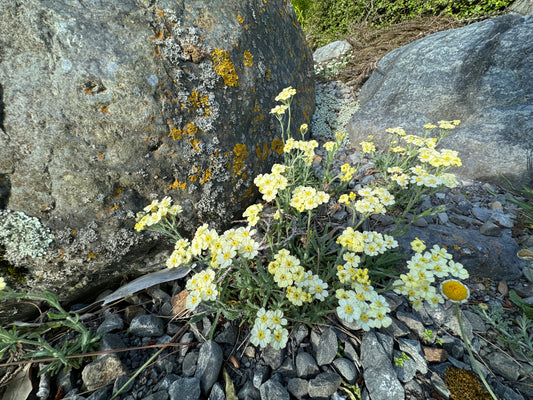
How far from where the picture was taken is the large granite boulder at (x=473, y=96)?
8.63 ft

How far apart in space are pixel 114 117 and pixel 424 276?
6.79 feet

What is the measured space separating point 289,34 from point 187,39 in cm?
161

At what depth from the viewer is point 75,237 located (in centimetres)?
168

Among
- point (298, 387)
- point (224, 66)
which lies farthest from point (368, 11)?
point (298, 387)

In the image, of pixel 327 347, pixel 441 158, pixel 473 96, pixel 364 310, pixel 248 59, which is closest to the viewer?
pixel 364 310

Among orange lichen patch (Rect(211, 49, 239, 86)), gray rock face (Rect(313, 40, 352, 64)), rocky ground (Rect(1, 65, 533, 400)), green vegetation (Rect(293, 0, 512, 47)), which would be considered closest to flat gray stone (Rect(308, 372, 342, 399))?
rocky ground (Rect(1, 65, 533, 400))

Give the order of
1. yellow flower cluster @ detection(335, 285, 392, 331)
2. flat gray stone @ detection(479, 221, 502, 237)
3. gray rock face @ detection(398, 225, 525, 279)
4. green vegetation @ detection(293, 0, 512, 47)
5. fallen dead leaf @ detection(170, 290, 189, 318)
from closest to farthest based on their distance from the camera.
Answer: yellow flower cluster @ detection(335, 285, 392, 331), fallen dead leaf @ detection(170, 290, 189, 318), gray rock face @ detection(398, 225, 525, 279), flat gray stone @ detection(479, 221, 502, 237), green vegetation @ detection(293, 0, 512, 47)

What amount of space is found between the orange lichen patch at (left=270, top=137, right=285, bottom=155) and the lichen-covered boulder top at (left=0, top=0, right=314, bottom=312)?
1.22ft

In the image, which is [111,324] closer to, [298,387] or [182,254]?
[182,254]

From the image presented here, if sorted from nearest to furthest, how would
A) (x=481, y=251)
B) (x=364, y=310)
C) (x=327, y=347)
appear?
(x=364, y=310)
(x=327, y=347)
(x=481, y=251)

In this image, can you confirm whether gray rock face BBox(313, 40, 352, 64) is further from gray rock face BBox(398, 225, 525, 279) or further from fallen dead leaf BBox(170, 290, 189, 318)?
fallen dead leaf BBox(170, 290, 189, 318)

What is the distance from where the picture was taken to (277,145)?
2.52 meters

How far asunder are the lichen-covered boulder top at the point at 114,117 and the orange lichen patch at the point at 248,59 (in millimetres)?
17

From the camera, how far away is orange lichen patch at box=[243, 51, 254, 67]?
86.0 inches
